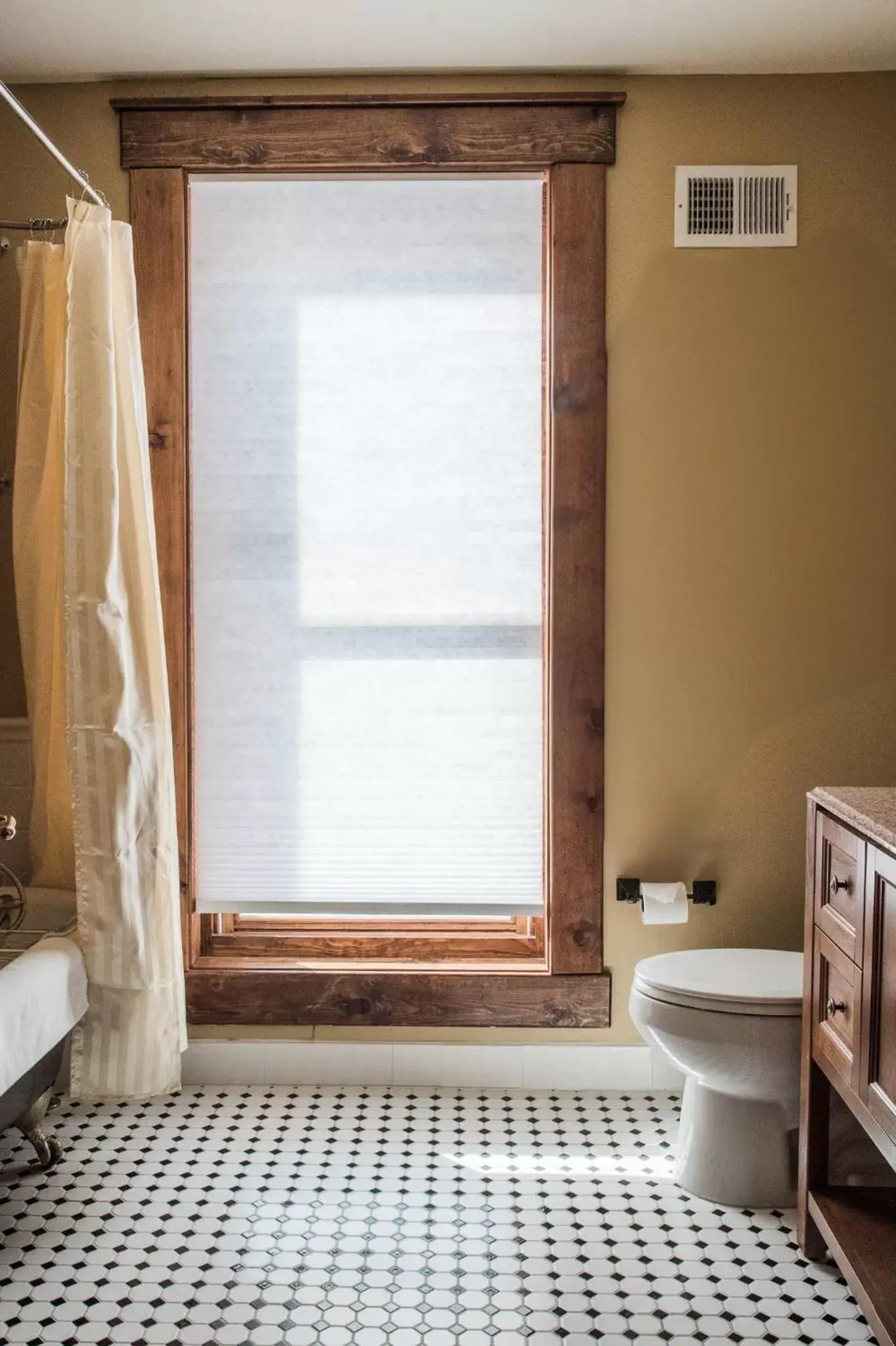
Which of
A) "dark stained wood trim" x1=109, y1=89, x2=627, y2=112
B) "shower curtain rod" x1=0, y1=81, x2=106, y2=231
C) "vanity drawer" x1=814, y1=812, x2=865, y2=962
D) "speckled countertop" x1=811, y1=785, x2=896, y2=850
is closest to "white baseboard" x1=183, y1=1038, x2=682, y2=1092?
"vanity drawer" x1=814, y1=812, x2=865, y2=962

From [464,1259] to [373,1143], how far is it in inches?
18.8

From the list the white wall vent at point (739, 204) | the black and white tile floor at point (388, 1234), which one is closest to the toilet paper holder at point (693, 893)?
the black and white tile floor at point (388, 1234)

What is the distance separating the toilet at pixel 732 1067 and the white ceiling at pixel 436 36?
202 centimetres

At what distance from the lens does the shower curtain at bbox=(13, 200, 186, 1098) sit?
2.20 m

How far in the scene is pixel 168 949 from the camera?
7.55 ft

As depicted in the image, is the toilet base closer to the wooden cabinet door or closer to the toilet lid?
the toilet lid

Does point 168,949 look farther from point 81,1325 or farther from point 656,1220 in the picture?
point 656,1220

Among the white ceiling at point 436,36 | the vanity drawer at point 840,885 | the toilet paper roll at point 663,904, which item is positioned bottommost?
the toilet paper roll at point 663,904

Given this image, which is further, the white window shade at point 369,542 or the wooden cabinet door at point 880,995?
the white window shade at point 369,542

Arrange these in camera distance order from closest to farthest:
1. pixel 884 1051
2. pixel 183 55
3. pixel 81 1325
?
pixel 884 1051
pixel 81 1325
pixel 183 55

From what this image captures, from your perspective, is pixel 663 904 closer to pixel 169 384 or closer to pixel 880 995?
pixel 880 995

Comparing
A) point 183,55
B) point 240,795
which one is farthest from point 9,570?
point 183,55

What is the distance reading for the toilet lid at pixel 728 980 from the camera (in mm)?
2088

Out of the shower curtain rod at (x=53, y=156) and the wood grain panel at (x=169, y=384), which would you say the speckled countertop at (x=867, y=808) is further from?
the shower curtain rod at (x=53, y=156)
